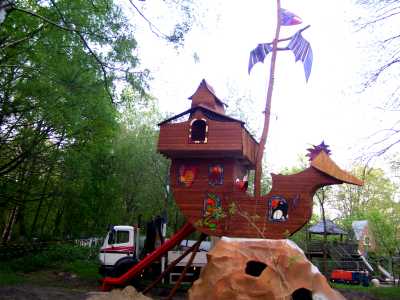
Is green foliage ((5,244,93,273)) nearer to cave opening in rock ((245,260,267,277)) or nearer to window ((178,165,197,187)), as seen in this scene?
window ((178,165,197,187))

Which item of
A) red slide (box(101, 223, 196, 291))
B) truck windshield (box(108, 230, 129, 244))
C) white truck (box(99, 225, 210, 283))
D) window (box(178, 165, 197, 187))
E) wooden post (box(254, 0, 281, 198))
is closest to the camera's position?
wooden post (box(254, 0, 281, 198))

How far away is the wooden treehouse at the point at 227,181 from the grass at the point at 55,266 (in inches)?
241

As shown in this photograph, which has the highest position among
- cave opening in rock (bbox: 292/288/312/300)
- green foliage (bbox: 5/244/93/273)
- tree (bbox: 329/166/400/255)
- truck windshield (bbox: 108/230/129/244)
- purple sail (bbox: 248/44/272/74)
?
tree (bbox: 329/166/400/255)

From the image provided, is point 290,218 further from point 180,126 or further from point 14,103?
point 14,103

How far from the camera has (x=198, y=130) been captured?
28.5 feet

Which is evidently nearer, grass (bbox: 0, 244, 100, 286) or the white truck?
the white truck

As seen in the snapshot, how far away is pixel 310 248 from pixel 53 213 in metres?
13.4

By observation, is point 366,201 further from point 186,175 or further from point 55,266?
point 186,175

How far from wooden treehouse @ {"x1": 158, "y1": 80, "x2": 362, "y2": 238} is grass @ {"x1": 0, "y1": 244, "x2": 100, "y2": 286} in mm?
6130

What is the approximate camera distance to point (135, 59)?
7.53 meters

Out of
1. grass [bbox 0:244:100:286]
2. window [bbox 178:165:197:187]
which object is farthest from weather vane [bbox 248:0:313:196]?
grass [bbox 0:244:100:286]

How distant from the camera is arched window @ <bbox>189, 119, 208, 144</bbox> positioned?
857cm

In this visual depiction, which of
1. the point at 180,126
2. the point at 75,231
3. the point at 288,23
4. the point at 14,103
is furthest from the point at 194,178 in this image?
the point at 75,231

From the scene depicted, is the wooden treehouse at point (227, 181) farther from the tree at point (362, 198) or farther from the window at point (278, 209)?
the tree at point (362, 198)
